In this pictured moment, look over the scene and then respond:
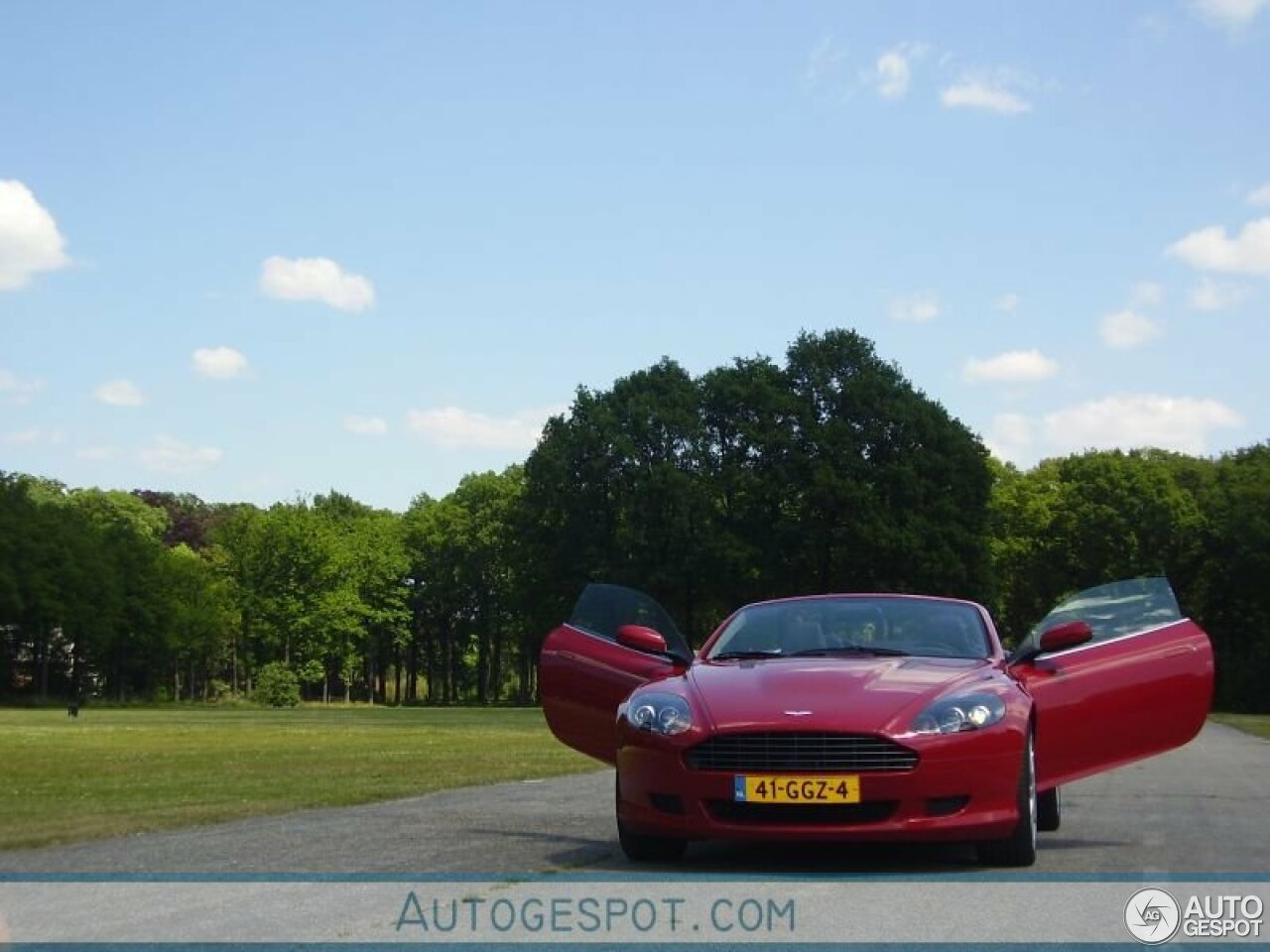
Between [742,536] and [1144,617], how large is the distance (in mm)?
59872

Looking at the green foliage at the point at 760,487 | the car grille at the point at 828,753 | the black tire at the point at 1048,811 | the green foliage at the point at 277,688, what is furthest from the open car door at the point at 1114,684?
the green foliage at the point at 277,688

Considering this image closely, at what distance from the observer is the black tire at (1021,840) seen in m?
9.01

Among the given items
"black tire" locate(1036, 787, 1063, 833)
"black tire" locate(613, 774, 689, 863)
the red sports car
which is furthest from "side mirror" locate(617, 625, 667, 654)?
"black tire" locate(1036, 787, 1063, 833)

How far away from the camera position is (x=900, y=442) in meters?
70.1

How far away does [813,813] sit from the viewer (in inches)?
341

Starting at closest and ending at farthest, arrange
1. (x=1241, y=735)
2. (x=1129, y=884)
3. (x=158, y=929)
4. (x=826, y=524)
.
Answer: (x=158, y=929) → (x=1129, y=884) → (x=1241, y=735) → (x=826, y=524)

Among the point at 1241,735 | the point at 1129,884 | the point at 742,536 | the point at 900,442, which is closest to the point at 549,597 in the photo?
the point at 742,536

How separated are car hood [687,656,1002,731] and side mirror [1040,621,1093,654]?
38 centimetres

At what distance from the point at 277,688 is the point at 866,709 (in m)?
82.6

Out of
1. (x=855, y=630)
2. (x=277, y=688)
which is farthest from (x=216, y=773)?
(x=277, y=688)

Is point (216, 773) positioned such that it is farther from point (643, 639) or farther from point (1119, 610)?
point (1119, 610)

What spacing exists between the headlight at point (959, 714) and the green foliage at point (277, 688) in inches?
3243

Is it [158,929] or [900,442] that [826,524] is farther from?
[158,929]

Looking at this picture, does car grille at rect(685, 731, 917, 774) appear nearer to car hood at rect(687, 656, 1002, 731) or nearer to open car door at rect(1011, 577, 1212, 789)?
car hood at rect(687, 656, 1002, 731)
